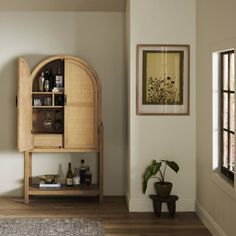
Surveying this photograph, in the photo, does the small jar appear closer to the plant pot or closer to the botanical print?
the plant pot

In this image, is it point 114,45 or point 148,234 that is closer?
point 148,234

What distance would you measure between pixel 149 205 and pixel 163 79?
4.52 ft

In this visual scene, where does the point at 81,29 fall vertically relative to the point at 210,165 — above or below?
above

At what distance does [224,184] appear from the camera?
440 cm

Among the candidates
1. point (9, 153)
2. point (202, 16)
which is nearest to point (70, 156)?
point (9, 153)

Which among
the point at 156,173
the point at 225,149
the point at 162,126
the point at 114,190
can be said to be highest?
the point at 162,126

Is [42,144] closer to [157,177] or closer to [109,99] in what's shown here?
[109,99]

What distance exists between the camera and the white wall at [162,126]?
5.59 m

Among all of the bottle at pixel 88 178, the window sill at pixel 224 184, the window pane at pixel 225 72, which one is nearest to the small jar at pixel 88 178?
the bottle at pixel 88 178

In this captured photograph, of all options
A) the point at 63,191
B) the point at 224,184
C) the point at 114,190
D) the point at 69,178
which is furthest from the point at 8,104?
the point at 224,184

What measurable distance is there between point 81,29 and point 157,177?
6.71 feet

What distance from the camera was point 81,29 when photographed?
631cm

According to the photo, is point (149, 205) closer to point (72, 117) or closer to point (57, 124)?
point (72, 117)

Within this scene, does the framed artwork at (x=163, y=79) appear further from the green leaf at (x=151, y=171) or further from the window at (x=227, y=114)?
the window at (x=227, y=114)
